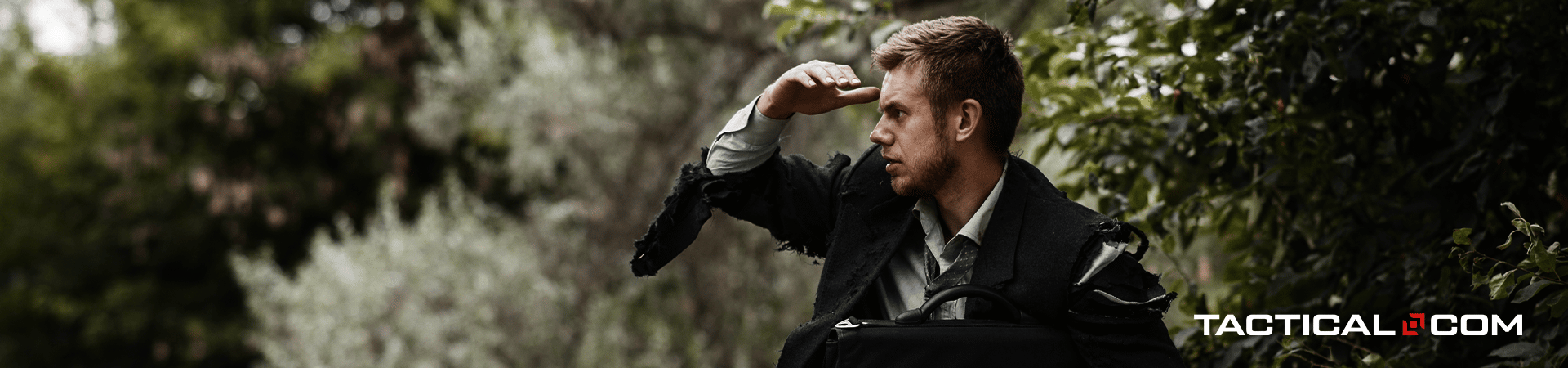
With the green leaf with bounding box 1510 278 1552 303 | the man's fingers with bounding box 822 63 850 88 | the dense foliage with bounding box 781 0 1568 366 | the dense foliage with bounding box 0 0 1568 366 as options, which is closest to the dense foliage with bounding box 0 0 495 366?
the dense foliage with bounding box 0 0 1568 366

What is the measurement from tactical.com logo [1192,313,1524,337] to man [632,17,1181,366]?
89 centimetres

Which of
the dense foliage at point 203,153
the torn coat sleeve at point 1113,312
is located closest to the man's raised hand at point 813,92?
the torn coat sleeve at point 1113,312

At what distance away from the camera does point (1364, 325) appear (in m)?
2.46

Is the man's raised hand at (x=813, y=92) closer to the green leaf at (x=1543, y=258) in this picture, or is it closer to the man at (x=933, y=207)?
the man at (x=933, y=207)

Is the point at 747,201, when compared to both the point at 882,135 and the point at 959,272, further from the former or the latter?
the point at 959,272

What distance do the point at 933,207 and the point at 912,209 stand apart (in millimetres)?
36

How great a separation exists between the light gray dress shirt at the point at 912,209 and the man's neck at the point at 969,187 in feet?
0.04

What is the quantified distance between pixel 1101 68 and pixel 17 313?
58.1 ft

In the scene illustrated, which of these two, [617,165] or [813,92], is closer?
[813,92]

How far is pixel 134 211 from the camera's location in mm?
14555

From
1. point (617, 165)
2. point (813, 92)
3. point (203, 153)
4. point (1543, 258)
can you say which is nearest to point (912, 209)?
point (813, 92)

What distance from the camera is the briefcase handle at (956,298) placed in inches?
64.1

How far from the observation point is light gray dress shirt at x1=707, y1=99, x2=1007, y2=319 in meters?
1.78

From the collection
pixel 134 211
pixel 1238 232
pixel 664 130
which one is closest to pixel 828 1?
pixel 664 130
